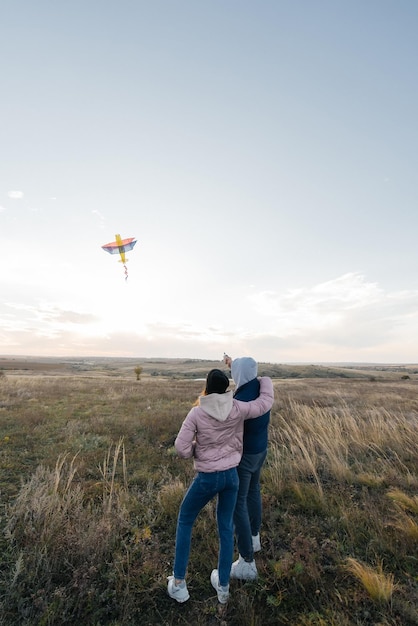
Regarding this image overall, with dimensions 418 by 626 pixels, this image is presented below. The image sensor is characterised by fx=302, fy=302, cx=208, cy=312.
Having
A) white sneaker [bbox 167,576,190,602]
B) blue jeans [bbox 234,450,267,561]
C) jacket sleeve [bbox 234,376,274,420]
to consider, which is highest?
jacket sleeve [bbox 234,376,274,420]

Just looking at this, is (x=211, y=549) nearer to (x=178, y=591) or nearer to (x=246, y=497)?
(x=178, y=591)

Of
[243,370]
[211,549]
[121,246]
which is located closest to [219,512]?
[211,549]

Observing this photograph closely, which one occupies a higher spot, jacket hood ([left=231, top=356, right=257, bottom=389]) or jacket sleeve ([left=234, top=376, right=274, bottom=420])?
jacket hood ([left=231, top=356, right=257, bottom=389])

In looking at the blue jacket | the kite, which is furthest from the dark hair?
the kite

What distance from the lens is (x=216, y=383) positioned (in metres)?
3.25

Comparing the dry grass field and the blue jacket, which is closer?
the dry grass field

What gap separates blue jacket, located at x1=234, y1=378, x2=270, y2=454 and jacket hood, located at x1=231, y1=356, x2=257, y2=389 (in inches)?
3.1

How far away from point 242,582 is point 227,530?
0.89 metres

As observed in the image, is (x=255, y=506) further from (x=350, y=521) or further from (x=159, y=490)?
(x=159, y=490)

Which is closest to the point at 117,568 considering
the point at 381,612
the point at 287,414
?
the point at 381,612

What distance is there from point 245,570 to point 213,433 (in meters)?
1.78

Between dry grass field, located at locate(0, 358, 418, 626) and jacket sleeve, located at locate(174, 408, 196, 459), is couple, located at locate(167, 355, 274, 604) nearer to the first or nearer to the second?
jacket sleeve, located at locate(174, 408, 196, 459)

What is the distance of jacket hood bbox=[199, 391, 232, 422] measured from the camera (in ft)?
10.5

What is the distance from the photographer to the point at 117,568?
353cm
